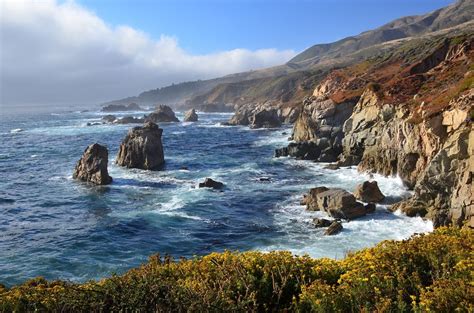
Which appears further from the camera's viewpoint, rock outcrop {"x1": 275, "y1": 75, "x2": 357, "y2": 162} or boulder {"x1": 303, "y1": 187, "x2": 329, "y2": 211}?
rock outcrop {"x1": 275, "y1": 75, "x2": 357, "y2": 162}

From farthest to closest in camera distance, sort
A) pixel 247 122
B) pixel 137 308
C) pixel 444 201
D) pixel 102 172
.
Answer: pixel 247 122 → pixel 102 172 → pixel 444 201 → pixel 137 308

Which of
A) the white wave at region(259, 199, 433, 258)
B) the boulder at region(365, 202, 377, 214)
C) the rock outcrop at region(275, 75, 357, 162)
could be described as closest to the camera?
the white wave at region(259, 199, 433, 258)

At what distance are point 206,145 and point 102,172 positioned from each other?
123 ft

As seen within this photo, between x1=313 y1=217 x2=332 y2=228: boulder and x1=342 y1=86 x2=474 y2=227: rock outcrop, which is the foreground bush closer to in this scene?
x1=342 y1=86 x2=474 y2=227: rock outcrop

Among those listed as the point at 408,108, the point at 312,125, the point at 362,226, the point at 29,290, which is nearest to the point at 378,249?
the point at 29,290

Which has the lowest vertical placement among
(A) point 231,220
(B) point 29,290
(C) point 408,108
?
(A) point 231,220

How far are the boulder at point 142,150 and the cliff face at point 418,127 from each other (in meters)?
24.4

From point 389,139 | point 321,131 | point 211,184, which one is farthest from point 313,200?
point 321,131

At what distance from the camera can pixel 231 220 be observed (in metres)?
36.9

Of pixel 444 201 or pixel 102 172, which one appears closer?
pixel 444 201

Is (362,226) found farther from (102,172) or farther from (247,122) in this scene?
(247,122)

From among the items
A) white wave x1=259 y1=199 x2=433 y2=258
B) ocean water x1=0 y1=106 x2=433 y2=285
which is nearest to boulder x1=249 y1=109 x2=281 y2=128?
ocean water x1=0 y1=106 x2=433 y2=285

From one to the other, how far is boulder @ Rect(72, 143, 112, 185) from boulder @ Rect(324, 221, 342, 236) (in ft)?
95.0

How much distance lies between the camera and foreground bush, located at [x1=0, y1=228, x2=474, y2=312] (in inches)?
370
